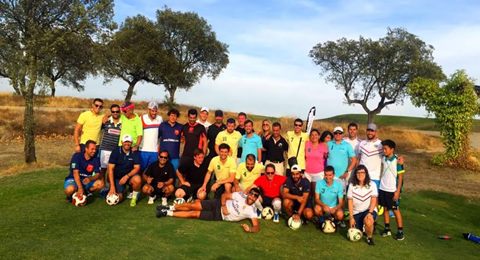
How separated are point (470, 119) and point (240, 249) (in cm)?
1988

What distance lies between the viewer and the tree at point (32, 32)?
13.7 m

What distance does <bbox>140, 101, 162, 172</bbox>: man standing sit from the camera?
30.7ft

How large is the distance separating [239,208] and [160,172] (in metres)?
2.12

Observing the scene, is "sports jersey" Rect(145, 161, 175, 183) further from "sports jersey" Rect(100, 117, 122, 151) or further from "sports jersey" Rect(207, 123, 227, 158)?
"sports jersey" Rect(207, 123, 227, 158)

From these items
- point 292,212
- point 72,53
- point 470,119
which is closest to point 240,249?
point 292,212

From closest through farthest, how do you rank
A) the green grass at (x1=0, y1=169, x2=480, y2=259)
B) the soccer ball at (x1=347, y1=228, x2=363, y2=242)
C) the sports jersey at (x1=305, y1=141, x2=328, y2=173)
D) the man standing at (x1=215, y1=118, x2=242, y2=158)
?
the green grass at (x1=0, y1=169, x2=480, y2=259) < the soccer ball at (x1=347, y1=228, x2=363, y2=242) < the sports jersey at (x1=305, y1=141, x2=328, y2=173) < the man standing at (x1=215, y1=118, x2=242, y2=158)

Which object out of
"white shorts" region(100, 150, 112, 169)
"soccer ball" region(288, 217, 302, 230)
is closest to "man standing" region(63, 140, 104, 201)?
"white shorts" region(100, 150, 112, 169)

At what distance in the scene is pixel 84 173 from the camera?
8.98 metres

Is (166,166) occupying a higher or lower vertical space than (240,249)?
higher

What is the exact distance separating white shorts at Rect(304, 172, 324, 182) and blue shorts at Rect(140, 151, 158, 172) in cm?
359

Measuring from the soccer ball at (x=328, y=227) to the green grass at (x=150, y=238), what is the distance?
0.47 feet

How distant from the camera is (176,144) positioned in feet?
31.2

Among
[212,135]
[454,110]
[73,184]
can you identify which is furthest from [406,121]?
[73,184]

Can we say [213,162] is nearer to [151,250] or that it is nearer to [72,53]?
[151,250]
